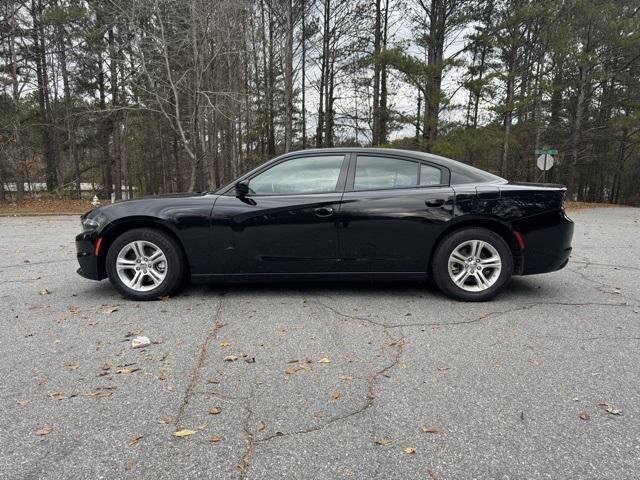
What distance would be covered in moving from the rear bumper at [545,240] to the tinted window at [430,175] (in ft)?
2.93

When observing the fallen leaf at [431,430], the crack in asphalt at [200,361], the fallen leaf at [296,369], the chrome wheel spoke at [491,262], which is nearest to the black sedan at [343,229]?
the chrome wheel spoke at [491,262]

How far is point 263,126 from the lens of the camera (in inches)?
993

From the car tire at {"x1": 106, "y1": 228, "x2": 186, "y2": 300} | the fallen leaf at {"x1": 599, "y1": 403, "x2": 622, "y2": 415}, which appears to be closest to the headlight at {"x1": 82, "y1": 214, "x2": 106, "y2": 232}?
the car tire at {"x1": 106, "y1": 228, "x2": 186, "y2": 300}

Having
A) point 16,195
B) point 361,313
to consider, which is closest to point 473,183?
point 361,313

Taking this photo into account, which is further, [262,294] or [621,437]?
[262,294]

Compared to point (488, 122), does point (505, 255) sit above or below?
below

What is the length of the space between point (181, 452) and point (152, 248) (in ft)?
8.85

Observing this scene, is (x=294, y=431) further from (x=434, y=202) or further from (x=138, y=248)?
(x=138, y=248)

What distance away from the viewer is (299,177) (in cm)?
416

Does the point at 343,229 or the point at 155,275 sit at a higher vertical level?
the point at 343,229

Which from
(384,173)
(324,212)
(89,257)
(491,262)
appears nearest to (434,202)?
(384,173)

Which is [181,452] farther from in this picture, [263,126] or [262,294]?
[263,126]

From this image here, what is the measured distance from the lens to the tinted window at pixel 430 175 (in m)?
4.09

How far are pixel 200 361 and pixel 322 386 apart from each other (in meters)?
0.92
